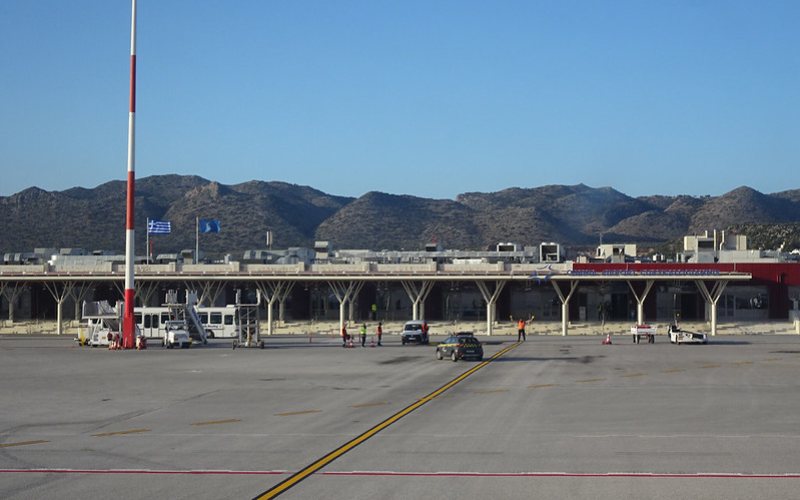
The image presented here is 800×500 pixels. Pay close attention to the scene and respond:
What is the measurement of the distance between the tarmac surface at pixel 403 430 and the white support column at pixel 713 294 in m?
44.1

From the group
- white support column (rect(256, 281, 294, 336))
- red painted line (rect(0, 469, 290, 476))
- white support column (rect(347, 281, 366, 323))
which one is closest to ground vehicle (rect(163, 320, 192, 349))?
white support column (rect(256, 281, 294, 336))

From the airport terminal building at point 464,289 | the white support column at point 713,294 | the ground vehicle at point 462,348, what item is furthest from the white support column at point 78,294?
the white support column at point 713,294

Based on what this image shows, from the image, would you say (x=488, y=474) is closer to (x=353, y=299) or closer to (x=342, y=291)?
(x=353, y=299)

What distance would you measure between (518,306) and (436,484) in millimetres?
89745

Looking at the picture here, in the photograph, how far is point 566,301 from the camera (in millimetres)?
95312

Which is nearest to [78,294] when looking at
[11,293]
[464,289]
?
[11,293]

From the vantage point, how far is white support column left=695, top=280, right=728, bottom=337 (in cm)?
9494

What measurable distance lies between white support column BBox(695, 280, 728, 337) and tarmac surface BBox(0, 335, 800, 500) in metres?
44.1

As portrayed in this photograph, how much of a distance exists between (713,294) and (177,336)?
170ft

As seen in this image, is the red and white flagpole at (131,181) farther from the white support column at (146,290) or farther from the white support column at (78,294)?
the white support column at (78,294)

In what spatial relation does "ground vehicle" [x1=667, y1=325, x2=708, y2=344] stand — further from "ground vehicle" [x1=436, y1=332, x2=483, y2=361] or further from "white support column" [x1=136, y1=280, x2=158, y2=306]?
"white support column" [x1=136, y1=280, x2=158, y2=306]

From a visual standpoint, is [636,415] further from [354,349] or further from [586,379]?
[354,349]

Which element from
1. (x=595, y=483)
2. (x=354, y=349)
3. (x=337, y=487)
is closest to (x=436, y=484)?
(x=337, y=487)

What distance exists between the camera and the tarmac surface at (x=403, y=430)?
18438 millimetres
